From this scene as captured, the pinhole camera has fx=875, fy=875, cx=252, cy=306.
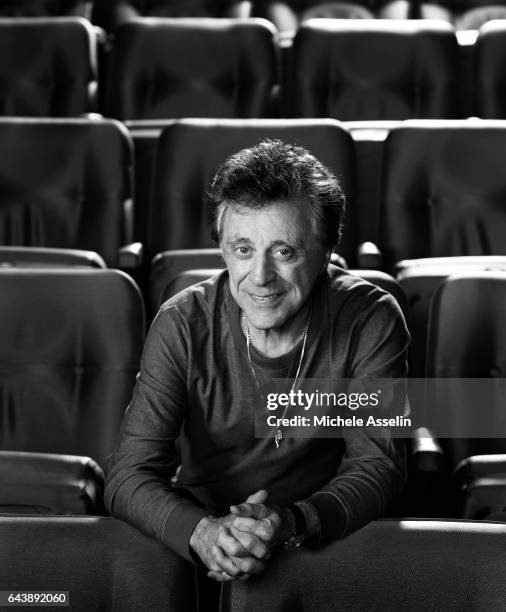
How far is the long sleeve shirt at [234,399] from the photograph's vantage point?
482 mm

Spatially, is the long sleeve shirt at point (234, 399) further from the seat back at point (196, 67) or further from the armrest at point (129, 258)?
the seat back at point (196, 67)

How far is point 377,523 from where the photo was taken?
1.29 ft

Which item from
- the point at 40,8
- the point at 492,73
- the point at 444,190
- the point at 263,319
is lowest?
the point at 263,319

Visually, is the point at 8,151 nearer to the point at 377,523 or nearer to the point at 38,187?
the point at 38,187

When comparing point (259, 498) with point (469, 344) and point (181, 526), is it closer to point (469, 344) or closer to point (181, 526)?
point (181, 526)

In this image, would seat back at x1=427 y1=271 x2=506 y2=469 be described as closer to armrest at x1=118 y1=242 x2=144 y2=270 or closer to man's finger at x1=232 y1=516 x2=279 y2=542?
man's finger at x1=232 y1=516 x2=279 y2=542

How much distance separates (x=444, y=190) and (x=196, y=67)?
0.42 metres

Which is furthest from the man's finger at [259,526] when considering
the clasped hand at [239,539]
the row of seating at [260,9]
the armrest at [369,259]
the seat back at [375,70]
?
the row of seating at [260,9]

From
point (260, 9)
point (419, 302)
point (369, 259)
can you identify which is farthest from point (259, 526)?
point (260, 9)

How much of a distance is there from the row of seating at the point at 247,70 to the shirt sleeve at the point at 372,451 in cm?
68

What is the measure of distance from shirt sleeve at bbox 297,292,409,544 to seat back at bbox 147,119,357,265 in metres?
0.37

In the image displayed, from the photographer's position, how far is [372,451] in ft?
1.58

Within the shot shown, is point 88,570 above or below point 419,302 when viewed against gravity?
below

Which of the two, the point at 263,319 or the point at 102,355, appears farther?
the point at 102,355
